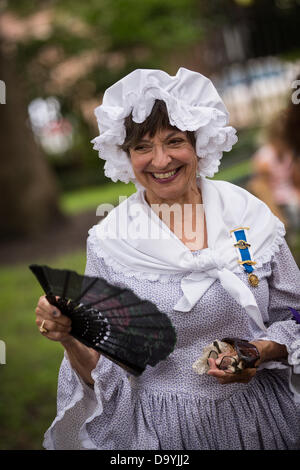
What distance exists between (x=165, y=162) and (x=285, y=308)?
30.9 inches

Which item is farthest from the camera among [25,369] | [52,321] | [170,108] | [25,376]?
[25,369]

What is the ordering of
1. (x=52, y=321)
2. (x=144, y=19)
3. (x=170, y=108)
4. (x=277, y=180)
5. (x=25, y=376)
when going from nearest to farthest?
(x=52, y=321) < (x=170, y=108) < (x=25, y=376) < (x=277, y=180) < (x=144, y=19)

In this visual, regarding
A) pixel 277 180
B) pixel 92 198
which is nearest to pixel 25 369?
pixel 277 180

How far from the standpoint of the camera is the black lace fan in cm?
209

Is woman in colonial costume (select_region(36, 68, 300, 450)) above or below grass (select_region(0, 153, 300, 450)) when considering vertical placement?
above

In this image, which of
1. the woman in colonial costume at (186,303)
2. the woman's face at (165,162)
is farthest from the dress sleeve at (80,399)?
the woman's face at (165,162)

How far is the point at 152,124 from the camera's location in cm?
243

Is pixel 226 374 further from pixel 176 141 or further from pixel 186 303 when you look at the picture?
pixel 176 141

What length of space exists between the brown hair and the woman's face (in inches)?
0.7

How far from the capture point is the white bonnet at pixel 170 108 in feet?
7.88

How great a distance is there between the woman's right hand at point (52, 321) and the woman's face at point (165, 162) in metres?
0.67

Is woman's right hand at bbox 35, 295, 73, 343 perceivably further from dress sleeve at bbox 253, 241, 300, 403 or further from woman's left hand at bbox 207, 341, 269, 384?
dress sleeve at bbox 253, 241, 300, 403

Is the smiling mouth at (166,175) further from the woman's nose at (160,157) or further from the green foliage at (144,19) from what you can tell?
the green foliage at (144,19)

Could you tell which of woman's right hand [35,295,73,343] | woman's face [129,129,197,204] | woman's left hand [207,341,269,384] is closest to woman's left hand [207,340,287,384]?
woman's left hand [207,341,269,384]
